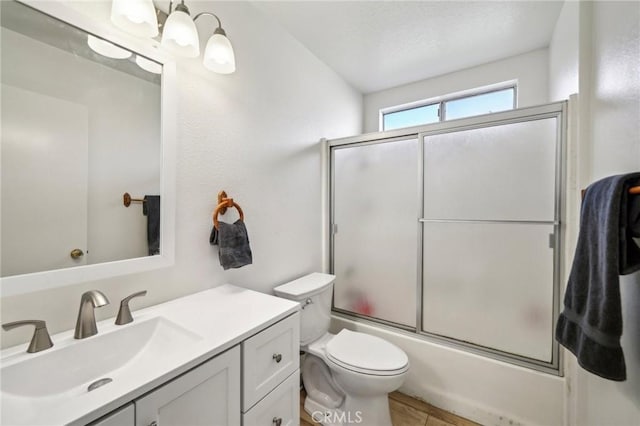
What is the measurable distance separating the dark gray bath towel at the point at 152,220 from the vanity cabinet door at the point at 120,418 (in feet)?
2.06

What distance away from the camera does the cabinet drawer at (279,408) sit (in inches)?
36.6

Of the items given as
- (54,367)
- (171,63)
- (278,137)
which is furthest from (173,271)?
(278,137)

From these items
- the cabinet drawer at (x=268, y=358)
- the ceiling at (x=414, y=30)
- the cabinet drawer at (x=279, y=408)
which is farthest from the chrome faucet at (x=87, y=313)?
the ceiling at (x=414, y=30)

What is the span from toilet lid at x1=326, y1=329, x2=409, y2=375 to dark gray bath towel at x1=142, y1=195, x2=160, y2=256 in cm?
110

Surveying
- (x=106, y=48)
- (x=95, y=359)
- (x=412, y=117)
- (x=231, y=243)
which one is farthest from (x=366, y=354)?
(x=412, y=117)

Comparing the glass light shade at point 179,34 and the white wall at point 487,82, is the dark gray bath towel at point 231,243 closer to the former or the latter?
the glass light shade at point 179,34

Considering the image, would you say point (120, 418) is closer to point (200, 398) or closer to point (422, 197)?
point (200, 398)

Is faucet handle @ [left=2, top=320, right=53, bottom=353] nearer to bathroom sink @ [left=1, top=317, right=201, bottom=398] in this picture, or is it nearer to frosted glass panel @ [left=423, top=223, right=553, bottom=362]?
bathroom sink @ [left=1, top=317, right=201, bottom=398]

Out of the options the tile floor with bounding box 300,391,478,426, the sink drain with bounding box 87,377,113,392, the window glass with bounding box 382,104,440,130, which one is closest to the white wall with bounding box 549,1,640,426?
the tile floor with bounding box 300,391,478,426

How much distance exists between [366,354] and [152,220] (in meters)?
1.32

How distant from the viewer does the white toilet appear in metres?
1.36

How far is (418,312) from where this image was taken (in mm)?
1811

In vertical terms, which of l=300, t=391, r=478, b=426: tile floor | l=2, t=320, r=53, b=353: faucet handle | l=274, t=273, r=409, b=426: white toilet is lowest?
l=300, t=391, r=478, b=426: tile floor

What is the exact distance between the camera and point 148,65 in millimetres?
1078
